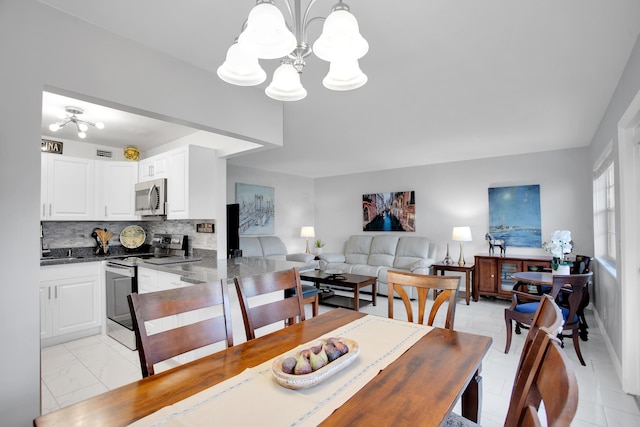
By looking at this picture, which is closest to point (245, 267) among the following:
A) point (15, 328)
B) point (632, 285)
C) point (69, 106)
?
point (15, 328)

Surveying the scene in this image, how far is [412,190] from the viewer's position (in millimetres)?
6215

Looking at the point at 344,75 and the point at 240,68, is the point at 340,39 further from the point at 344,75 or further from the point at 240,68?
the point at 240,68

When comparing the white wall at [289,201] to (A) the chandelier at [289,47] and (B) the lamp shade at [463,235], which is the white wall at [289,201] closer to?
(B) the lamp shade at [463,235]

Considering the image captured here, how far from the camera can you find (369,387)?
3.35 ft

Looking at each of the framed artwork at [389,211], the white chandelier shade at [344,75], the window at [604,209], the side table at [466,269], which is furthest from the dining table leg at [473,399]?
the framed artwork at [389,211]

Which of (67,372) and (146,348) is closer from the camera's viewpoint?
(146,348)

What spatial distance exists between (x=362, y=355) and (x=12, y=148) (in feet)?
6.14

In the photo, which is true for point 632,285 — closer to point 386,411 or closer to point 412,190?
point 386,411

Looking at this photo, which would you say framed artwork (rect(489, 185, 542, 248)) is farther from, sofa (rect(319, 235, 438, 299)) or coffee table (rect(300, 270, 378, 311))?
coffee table (rect(300, 270, 378, 311))

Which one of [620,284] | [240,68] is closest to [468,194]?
[620,284]

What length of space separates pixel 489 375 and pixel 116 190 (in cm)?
455

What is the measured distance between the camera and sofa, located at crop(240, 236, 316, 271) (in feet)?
19.2

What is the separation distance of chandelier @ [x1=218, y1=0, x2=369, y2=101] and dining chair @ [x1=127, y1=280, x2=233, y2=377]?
37.2 inches

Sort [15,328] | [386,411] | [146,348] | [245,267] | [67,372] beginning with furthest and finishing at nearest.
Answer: [245,267] → [67,372] → [15,328] → [146,348] → [386,411]
